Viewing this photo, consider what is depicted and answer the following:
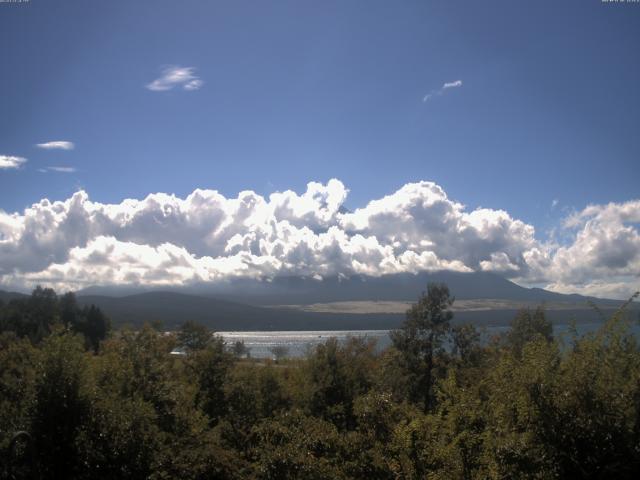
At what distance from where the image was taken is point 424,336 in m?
40.8

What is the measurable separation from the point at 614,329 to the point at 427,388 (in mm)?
27913

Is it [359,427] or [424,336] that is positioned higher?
[424,336]

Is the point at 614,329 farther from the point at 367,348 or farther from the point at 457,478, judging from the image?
the point at 367,348

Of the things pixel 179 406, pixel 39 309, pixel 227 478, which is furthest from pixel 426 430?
pixel 39 309

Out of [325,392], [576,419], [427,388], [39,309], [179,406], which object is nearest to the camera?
[576,419]

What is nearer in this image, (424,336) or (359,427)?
(359,427)

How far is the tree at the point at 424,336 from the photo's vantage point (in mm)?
39688

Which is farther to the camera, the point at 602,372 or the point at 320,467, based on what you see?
the point at 320,467

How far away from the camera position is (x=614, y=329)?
13.1 metres

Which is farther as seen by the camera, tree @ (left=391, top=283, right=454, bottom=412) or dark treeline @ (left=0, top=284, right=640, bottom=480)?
tree @ (left=391, top=283, right=454, bottom=412)

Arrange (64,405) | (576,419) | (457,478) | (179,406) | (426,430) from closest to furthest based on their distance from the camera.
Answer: (576,419), (457,478), (426,430), (64,405), (179,406)

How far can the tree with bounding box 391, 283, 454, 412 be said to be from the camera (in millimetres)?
39688

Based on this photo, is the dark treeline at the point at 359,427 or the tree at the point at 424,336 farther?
the tree at the point at 424,336

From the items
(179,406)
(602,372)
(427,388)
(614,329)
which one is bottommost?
(427,388)
